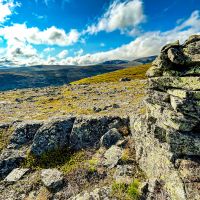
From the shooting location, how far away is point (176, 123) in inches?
781

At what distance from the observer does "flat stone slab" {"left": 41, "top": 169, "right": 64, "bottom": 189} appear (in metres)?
23.9

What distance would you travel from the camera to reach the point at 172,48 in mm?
20719

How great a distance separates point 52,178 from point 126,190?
7.50 metres

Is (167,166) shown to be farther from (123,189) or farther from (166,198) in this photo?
(123,189)

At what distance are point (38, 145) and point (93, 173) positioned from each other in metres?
7.91

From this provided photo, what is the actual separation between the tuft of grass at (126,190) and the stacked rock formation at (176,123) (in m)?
1.79

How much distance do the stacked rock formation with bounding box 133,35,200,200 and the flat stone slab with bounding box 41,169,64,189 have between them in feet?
26.0

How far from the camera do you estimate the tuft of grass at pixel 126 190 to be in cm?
2030

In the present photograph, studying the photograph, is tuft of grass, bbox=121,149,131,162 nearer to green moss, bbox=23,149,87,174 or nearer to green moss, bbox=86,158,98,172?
green moss, bbox=86,158,98,172

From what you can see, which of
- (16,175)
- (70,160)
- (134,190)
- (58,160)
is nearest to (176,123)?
(134,190)

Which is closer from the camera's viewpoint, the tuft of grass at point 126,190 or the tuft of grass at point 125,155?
the tuft of grass at point 126,190

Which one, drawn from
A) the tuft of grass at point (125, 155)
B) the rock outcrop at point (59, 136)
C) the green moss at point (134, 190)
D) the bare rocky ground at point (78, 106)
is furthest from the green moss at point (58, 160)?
the bare rocky ground at point (78, 106)

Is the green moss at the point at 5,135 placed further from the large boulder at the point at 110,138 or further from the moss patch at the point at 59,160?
the large boulder at the point at 110,138

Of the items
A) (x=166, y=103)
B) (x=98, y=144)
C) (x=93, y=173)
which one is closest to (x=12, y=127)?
(x=98, y=144)
